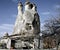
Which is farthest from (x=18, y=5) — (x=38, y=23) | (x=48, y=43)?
(x=48, y=43)

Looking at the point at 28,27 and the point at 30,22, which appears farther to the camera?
the point at 28,27

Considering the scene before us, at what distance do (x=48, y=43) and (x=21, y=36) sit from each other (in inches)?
173

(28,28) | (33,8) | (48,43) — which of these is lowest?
(48,43)

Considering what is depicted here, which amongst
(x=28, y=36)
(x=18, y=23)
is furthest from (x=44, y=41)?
(x=18, y=23)

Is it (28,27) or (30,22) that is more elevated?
(30,22)

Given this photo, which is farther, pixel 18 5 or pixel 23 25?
pixel 18 5

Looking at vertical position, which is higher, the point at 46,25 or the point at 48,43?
the point at 46,25

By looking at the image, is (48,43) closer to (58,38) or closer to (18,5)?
(58,38)

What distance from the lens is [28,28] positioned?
1345 inches

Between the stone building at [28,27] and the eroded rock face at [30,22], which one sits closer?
the stone building at [28,27]

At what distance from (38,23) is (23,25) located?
2.60 metres

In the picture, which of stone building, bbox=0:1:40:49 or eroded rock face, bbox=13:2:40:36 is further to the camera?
eroded rock face, bbox=13:2:40:36

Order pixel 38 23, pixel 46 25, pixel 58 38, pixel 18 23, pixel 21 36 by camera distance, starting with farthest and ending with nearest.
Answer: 1. pixel 18 23
2. pixel 38 23
3. pixel 21 36
4. pixel 46 25
5. pixel 58 38

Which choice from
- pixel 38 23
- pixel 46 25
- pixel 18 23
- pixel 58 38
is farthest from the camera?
pixel 18 23
